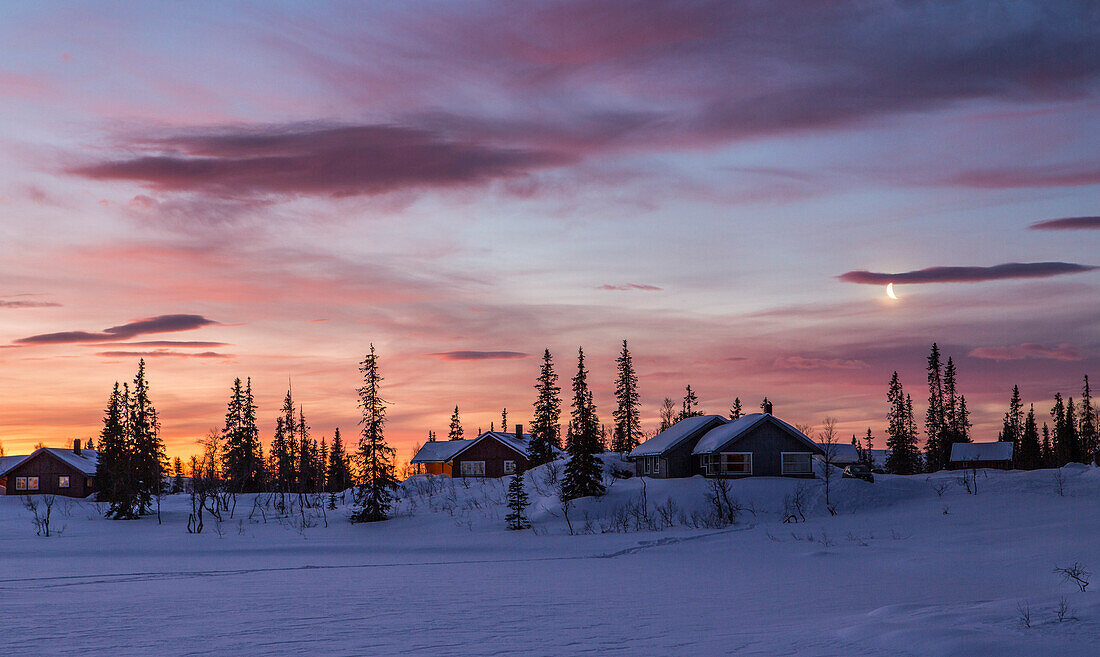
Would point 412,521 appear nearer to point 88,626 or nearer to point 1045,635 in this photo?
point 88,626

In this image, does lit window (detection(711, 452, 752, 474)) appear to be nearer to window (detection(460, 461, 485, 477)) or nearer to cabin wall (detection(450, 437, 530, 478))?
cabin wall (detection(450, 437, 530, 478))

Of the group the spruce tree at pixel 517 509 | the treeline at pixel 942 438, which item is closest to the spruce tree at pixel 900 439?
the treeline at pixel 942 438

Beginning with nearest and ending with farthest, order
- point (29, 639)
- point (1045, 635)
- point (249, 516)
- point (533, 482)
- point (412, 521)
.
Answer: point (1045, 635)
point (29, 639)
point (412, 521)
point (249, 516)
point (533, 482)

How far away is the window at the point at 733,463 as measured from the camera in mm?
61750

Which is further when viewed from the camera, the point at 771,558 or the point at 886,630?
the point at 771,558

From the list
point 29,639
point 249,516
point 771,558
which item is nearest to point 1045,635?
point 29,639

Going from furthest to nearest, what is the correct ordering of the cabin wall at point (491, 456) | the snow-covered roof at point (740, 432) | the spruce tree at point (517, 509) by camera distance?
1. the cabin wall at point (491, 456)
2. the snow-covered roof at point (740, 432)
3. the spruce tree at point (517, 509)

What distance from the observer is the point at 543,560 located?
3481 centimetres

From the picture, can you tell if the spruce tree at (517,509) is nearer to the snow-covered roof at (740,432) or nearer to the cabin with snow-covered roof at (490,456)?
the snow-covered roof at (740,432)

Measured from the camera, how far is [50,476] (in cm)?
9019

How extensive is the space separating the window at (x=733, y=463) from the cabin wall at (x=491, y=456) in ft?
101

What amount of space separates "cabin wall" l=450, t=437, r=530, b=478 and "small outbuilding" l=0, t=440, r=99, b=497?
126 feet

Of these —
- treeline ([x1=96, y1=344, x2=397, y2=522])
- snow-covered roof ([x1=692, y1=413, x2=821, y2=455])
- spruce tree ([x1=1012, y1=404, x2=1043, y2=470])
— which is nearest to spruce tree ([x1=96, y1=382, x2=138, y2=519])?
treeline ([x1=96, y1=344, x2=397, y2=522])

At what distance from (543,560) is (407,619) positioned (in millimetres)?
16689
